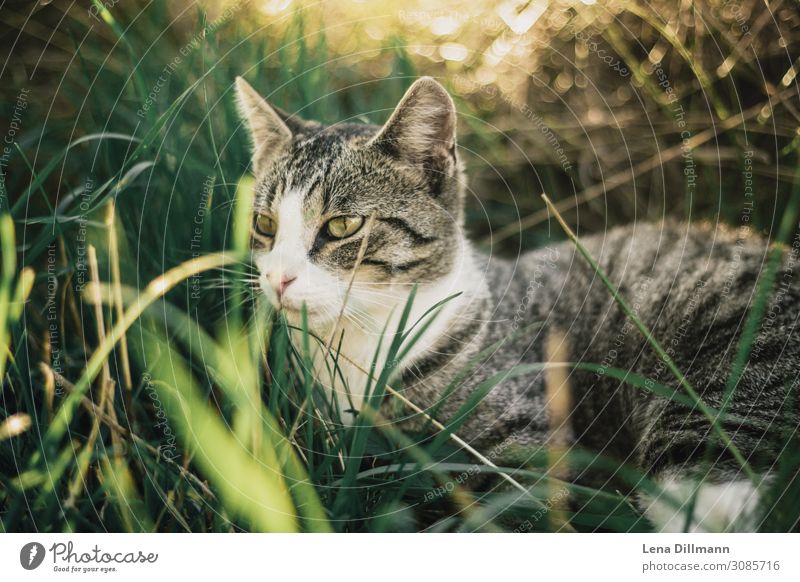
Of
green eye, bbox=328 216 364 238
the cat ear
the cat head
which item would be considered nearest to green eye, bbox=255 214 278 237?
the cat head

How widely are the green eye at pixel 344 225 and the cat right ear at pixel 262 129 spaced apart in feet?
0.82

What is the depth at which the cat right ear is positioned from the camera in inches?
46.0

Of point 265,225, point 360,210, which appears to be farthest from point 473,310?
point 265,225

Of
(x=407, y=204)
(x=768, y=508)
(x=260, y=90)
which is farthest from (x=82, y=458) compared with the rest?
(x=768, y=508)

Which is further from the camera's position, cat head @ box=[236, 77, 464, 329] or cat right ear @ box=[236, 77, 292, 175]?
cat right ear @ box=[236, 77, 292, 175]

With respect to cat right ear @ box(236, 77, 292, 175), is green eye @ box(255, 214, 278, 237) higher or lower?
lower

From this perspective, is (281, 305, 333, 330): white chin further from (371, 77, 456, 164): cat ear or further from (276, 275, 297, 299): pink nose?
(371, 77, 456, 164): cat ear

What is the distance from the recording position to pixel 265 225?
1.15 metres

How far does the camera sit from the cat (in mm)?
1012

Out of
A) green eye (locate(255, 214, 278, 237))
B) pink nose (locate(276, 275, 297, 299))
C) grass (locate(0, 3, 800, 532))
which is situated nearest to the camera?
grass (locate(0, 3, 800, 532))

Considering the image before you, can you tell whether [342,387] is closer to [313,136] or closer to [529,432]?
[529,432]

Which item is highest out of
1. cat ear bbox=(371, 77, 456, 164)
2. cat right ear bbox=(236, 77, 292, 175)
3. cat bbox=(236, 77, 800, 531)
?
cat right ear bbox=(236, 77, 292, 175)

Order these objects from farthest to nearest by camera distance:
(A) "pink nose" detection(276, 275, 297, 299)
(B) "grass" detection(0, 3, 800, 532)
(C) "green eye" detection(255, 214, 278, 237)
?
(C) "green eye" detection(255, 214, 278, 237)
(A) "pink nose" detection(276, 275, 297, 299)
(B) "grass" detection(0, 3, 800, 532)

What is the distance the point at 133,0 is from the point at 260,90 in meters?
0.32
